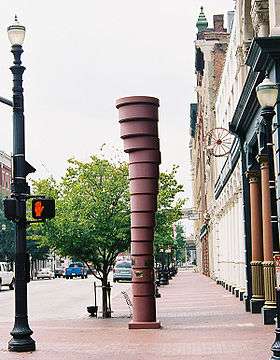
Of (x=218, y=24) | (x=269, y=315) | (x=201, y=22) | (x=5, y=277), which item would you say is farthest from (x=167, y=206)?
(x=201, y=22)

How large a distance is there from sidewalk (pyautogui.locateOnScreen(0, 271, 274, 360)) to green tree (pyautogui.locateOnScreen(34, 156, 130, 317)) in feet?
7.71

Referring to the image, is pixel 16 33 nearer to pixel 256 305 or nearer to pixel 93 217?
pixel 93 217

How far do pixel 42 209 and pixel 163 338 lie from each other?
162 inches

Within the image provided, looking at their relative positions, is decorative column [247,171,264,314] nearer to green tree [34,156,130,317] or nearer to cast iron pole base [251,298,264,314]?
cast iron pole base [251,298,264,314]

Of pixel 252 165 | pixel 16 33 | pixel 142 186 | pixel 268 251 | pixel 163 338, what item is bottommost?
pixel 163 338

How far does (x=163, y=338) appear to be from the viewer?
59.4 ft

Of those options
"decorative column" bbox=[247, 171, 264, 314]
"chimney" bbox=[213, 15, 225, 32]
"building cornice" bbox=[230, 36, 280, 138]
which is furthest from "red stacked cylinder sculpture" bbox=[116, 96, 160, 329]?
"chimney" bbox=[213, 15, 225, 32]

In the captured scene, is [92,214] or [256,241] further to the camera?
[92,214]

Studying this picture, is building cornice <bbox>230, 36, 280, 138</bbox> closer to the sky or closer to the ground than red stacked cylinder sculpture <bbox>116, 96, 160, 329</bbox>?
closer to the sky

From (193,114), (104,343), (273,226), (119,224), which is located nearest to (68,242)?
(119,224)

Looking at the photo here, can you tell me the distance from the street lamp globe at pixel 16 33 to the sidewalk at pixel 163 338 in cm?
633

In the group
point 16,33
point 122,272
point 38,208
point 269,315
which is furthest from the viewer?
point 122,272

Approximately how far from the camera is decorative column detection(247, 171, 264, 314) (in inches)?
976

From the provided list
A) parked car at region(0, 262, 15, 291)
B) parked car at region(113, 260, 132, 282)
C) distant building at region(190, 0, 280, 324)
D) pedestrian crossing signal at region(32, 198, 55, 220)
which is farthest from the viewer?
parked car at region(113, 260, 132, 282)
